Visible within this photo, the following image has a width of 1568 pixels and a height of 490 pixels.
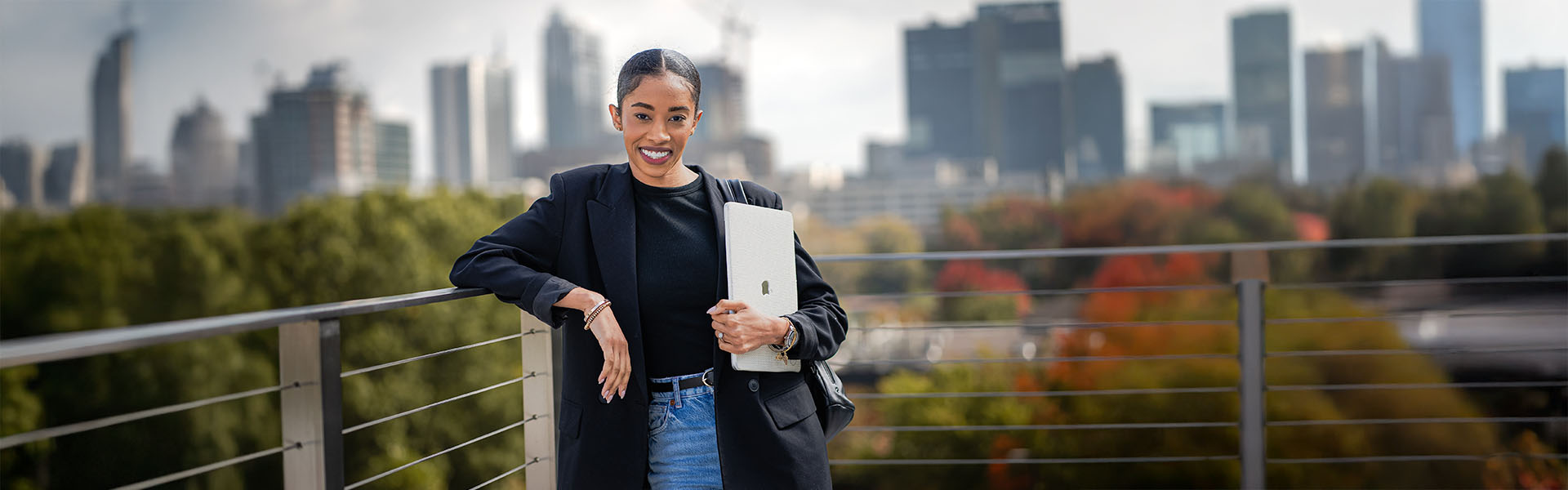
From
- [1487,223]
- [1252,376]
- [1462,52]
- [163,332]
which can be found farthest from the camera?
[1462,52]

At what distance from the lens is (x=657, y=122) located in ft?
5.26

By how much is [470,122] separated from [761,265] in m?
62.2

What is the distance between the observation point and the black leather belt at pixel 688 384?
1616 millimetres

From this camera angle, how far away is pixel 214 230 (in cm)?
2338

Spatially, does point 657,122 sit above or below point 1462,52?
below

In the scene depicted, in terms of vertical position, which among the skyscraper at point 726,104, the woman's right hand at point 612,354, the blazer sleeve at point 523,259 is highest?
the skyscraper at point 726,104

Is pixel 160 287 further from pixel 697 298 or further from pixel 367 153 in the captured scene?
pixel 367 153

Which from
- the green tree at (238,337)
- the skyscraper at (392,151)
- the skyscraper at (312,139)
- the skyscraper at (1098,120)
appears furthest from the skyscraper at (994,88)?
the green tree at (238,337)

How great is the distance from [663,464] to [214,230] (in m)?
24.7

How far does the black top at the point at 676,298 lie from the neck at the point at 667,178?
0.07 meters

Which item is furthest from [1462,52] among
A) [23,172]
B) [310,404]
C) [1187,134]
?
[23,172]

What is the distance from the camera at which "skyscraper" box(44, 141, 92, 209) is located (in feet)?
116

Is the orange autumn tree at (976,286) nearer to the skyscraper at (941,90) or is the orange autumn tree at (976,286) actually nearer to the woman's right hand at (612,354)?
the skyscraper at (941,90)

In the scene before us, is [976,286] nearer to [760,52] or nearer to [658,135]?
[760,52]
